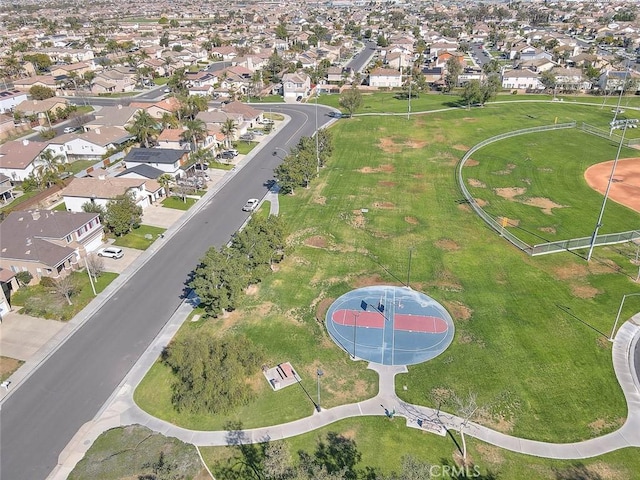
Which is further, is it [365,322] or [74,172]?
[74,172]

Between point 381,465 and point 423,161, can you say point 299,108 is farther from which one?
point 381,465

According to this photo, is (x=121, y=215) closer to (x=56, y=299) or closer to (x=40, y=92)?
(x=56, y=299)

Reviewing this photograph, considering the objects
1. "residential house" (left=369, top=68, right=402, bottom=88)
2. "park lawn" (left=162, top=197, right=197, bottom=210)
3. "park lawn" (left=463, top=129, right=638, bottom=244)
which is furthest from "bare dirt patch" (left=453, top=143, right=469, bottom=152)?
"residential house" (left=369, top=68, right=402, bottom=88)

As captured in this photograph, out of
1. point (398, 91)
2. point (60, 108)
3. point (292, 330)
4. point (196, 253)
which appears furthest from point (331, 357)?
point (398, 91)

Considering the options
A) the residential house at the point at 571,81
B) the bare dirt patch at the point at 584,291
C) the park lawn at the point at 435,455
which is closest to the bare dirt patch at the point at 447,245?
the bare dirt patch at the point at 584,291

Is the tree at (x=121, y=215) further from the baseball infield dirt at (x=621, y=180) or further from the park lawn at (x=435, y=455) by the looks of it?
the baseball infield dirt at (x=621, y=180)

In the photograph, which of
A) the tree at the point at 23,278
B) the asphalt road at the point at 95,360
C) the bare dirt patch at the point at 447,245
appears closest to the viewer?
the asphalt road at the point at 95,360

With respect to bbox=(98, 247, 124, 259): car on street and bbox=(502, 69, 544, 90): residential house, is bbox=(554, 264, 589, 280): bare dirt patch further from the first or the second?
bbox=(502, 69, 544, 90): residential house
